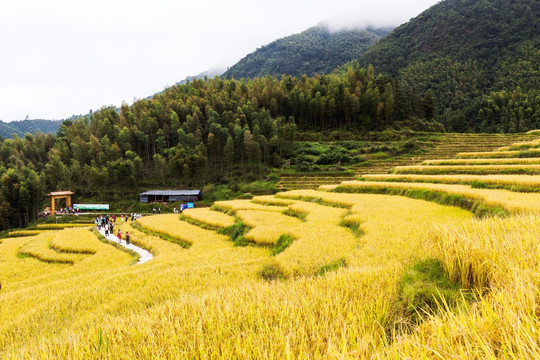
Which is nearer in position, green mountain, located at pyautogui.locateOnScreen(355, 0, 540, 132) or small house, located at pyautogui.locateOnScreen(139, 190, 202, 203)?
small house, located at pyautogui.locateOnScreen(139, 190, 202, 203)

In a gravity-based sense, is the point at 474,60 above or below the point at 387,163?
above

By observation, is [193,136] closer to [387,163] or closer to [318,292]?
[387,163]

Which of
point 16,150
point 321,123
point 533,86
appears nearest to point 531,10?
point 533,86

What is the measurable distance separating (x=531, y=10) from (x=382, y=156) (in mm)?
179927

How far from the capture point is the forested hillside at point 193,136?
54531mm

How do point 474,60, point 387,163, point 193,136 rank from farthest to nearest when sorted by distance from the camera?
point 474,60 < point 193,136 < point 387,163

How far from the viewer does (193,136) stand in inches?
2377

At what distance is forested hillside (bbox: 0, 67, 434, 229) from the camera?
179ft

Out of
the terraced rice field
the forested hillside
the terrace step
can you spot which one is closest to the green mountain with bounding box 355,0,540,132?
the forested hillside

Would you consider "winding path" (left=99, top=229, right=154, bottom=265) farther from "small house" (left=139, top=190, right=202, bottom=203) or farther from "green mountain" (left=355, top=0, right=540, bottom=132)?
"green mountain" (left=355, top=0, right=540, bottom=132)

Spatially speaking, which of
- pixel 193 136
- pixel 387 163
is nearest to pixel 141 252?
pixel 387 163

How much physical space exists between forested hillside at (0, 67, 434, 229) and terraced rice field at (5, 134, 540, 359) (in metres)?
38.3

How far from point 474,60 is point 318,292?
16447 cm

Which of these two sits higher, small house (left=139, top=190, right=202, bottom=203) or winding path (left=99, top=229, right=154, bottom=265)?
small house (left=139, top=190, right=202, bottom=203)
